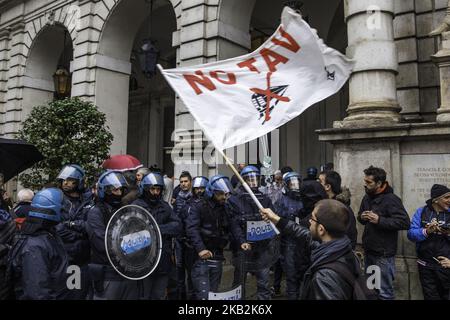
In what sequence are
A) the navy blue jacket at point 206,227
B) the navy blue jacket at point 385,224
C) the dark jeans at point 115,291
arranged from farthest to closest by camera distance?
the navy blue jacket at point 206,227
the navy blue jacket at point 385,224
the dark jeans at point 115,291

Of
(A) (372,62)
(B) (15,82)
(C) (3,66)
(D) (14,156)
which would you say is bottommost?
(D) (14,156)

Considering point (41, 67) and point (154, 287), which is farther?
point (41, 67)

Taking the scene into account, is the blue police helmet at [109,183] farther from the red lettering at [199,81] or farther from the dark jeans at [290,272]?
the dark jeans at [290,272]

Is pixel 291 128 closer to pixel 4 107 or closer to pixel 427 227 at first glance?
pixel 427 227

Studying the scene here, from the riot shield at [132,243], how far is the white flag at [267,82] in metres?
1.17

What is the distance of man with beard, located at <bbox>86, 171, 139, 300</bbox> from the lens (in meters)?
3.95

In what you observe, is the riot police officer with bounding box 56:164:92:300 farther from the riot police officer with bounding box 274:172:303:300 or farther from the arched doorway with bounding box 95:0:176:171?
the arched doorway with bounding box 95:0:176:171

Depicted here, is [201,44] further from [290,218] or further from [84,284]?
[84,284]

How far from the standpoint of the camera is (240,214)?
5.87 metres

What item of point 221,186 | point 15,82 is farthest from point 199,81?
point 15,82

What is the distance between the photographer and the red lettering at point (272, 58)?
15.2 ft

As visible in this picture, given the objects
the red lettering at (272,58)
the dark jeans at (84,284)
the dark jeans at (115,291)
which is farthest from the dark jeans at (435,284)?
the dark jeans at (84,284)

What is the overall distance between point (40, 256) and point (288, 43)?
3211 mm
